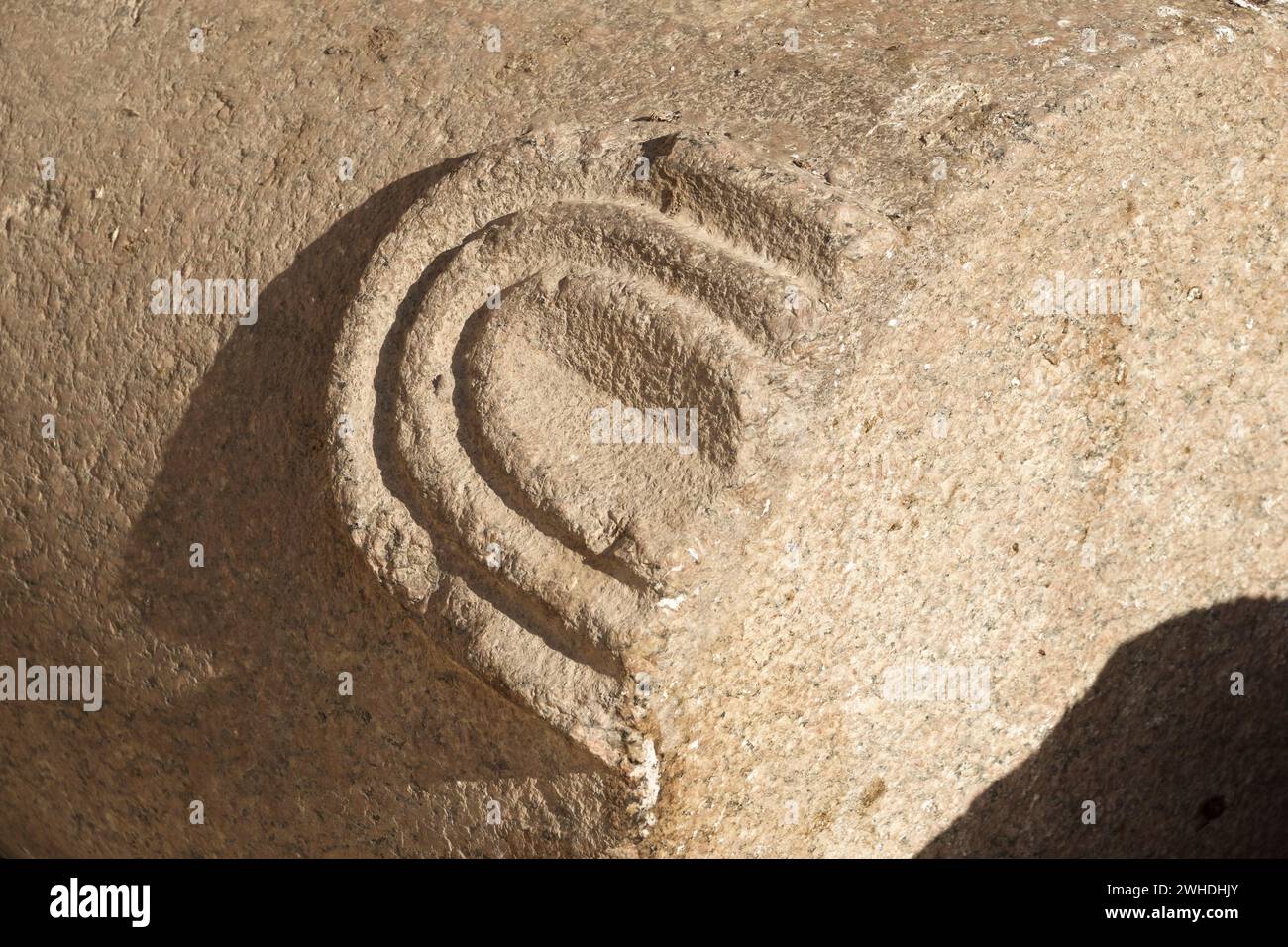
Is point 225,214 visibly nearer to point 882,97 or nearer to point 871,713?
point 882,97

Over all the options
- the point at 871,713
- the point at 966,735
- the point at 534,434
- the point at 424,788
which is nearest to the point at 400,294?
the point at 534,434

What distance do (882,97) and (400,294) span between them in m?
0.67

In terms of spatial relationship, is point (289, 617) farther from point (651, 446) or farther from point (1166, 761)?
point (1166, 761)

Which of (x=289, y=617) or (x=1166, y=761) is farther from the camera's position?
(x=1166, y=761)

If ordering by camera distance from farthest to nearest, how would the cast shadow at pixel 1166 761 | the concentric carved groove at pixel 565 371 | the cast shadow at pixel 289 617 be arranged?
the cast shadow at pixel 1166 761
the cast shadow at pixel 289 617
the concentric carved groove at pixel 565 371

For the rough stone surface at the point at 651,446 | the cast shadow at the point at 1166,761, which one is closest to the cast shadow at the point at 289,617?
the rough stone surface at the point at 651,446

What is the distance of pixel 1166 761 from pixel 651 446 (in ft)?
3.17

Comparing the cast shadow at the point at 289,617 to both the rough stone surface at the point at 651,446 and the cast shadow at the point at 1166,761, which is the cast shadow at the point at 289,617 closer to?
the rough stone surface at the point at 651,446

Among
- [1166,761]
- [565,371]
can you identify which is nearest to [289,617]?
[565,371]

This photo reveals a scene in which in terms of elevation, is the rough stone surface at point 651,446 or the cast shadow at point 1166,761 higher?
the rough stone surface at point 651,446

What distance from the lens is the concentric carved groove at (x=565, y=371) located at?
1.53 m

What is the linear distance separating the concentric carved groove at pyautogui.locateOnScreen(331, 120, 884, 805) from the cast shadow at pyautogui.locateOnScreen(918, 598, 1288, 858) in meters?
0.65

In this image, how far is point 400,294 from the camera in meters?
1.69

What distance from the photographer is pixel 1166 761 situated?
1.95 meters
